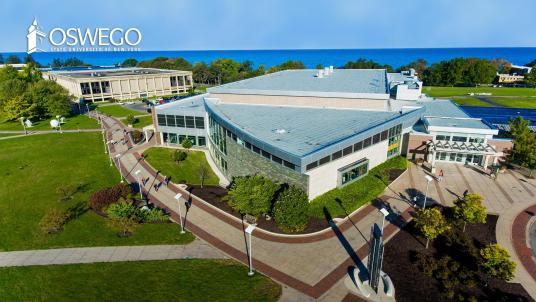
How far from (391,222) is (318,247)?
9939 mm

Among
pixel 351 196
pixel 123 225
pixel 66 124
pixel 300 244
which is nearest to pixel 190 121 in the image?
pixel 123 225

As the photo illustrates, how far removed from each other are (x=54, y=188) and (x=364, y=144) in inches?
1704

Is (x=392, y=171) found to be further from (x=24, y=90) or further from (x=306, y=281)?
(x=24, y=90)

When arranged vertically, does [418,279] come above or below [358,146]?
below

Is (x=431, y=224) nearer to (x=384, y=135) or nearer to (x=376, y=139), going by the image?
(x=376, y=139)

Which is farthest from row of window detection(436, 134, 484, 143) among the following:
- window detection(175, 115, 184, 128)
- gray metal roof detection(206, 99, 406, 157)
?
window detection(175, 115, 184, 128)

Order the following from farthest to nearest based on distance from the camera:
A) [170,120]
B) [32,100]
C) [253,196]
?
[32,100], [170,120], [253,196]

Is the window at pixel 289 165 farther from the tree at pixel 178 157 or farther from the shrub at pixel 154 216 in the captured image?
the tree at pixel 178 157

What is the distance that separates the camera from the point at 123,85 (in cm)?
11506

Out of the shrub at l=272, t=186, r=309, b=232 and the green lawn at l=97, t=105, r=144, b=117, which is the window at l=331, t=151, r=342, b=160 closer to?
the shrub at l=272, t=186, r=309, b=232

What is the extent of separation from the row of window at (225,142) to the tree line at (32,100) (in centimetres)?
5506

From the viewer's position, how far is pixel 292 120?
4731 cm

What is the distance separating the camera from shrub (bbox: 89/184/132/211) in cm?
3791

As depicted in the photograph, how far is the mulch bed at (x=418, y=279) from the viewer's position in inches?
970
